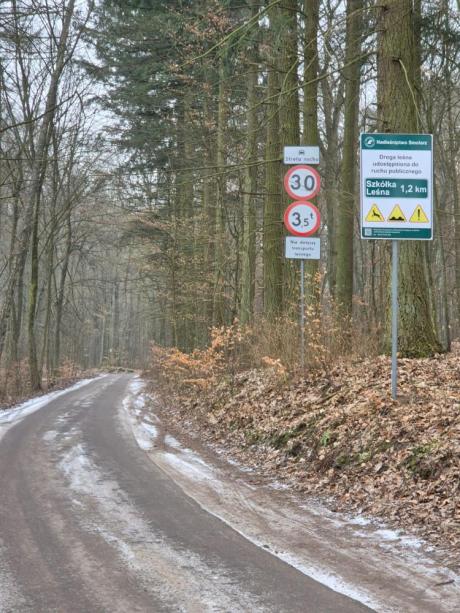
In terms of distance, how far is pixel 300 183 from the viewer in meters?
9.26

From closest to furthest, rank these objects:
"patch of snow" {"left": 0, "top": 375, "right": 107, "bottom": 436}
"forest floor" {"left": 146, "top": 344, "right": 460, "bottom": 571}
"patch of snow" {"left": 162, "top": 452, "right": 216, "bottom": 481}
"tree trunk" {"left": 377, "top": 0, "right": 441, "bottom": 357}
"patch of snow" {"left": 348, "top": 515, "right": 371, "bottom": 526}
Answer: "patch of snow" {"left": 348, "top": 515, "right": 371, "bottom": 526}
"forest floor" {"left": 146, "top": 344, "right": 460, "bottom": 571}
"patch of snow" {"left": 162, "top": 452, "right": 216, "bottom": 481}
"tree trunk" {"left": 377, "top": 0, "right": 441, "bottom": 357}
"patch of snow" {"left": 0, "top": 375, "right": 107, "bottom": 436}

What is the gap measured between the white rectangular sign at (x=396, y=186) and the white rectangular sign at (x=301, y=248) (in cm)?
238

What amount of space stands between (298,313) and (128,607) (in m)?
8.23

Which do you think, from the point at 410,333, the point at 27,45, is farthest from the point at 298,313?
the point at 27,45

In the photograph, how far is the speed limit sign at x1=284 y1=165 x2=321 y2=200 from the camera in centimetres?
920

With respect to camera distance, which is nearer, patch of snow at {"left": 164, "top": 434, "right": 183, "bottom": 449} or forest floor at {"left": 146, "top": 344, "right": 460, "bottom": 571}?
forest floor at {"left": 146, "top": 344, "right": 460, "bottom": 571}

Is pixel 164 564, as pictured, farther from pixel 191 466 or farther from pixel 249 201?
pixel 249 201

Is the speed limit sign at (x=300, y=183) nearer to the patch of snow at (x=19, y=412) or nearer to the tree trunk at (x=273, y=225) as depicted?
the tree trunk at (x=273, y=225)

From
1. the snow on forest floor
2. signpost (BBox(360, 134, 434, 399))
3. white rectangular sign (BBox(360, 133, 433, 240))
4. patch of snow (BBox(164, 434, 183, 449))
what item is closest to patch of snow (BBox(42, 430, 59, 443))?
patch of snow (BBox(164, 434, 183, 449))

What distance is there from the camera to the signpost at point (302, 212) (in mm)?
9086

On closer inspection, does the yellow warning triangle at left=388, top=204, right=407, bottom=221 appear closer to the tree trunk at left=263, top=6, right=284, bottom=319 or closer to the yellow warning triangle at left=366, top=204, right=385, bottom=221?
the yellow warning triangle at left=366, top=204, right=385, bottom=221

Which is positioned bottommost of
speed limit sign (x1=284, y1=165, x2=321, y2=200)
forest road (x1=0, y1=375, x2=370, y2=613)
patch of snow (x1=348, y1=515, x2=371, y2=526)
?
patch of snow (x1=348, y1=515, x2=371, y2=526)

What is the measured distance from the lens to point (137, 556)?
4152mm

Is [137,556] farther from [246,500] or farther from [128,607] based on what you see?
[246,500]
